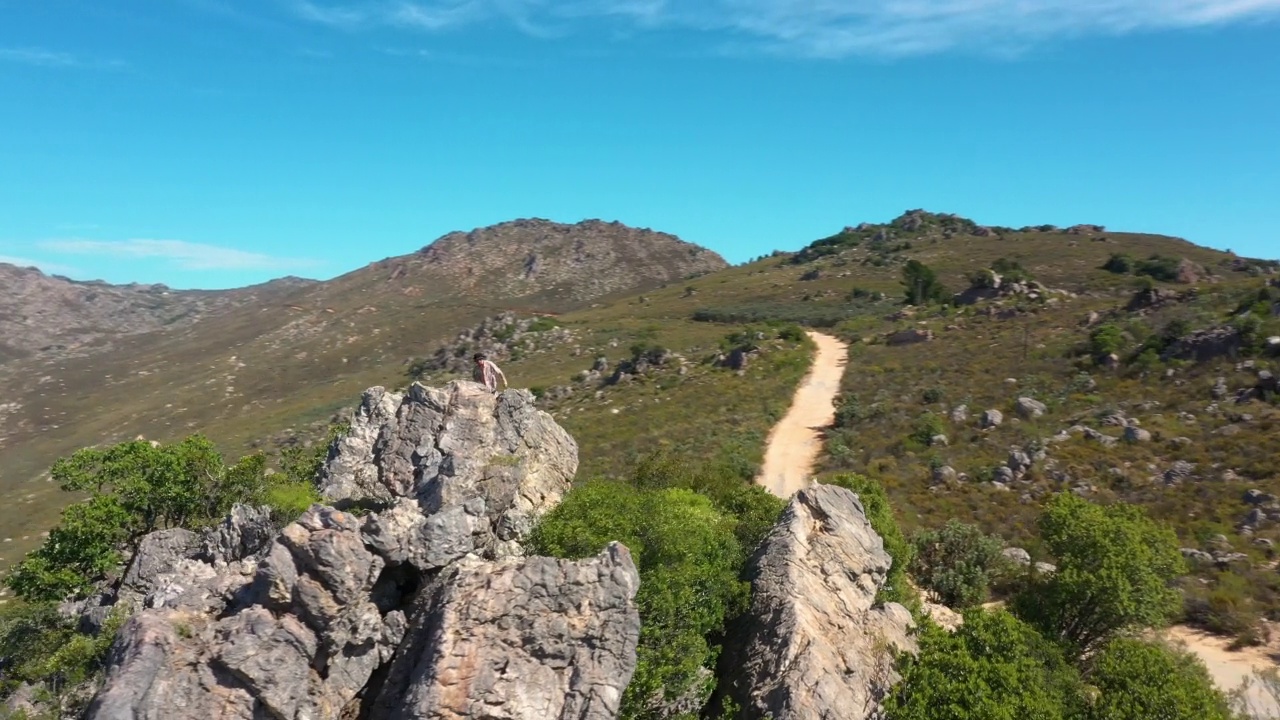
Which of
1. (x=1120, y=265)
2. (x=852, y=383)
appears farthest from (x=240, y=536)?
(x=1120, y=265)

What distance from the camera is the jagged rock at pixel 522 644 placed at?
14094 mm

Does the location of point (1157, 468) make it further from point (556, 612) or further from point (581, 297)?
point (581, 297)

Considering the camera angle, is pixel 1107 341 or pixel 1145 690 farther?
pixel 1107 341

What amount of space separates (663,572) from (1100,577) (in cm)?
1483

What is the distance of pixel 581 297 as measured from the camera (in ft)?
608

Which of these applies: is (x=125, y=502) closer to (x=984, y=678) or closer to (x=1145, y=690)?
(x=984, y=678)

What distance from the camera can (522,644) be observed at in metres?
14.9

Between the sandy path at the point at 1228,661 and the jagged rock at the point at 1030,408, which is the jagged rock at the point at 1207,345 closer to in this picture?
the jagged rock at the point at 1030,408

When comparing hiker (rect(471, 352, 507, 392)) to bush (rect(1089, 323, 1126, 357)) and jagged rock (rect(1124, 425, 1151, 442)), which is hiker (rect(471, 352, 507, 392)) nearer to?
jagged rock (rect(1124, 425, 1151, 442))

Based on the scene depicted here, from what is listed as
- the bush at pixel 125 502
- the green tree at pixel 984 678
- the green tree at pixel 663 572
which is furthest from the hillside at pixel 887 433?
the bush at pixel 125 502

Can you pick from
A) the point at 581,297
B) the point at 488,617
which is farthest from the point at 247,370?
the point at 488,617

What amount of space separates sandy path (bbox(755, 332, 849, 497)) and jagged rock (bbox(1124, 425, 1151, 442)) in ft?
61.5

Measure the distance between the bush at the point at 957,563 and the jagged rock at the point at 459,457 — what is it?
1662 centimetres

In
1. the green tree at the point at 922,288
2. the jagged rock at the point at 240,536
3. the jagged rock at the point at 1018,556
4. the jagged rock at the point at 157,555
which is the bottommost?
the jagged rock at the point at 1018,556
